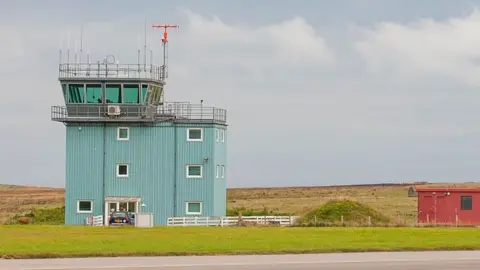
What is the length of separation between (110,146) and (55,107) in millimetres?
4521

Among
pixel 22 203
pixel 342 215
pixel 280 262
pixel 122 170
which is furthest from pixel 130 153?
pixel 22 203

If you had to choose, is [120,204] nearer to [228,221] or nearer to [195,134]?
[195,134]

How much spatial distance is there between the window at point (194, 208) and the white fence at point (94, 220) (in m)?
5.83

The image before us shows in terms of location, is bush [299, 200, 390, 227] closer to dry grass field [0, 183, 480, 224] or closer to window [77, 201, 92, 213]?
dry grass field [0, 183, 480, 224]

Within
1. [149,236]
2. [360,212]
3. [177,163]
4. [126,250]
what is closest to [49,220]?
[177,163]

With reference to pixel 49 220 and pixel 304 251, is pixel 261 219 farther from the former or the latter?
pixel 304 251

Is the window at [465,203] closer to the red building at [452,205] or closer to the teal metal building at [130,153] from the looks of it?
the red building at [452,205]

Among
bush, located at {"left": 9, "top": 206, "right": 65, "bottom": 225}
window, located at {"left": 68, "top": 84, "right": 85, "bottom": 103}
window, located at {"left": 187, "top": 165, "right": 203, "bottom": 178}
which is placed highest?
window, located at {"left": 68, "top": 84, "right": 85, "bottom": 103}

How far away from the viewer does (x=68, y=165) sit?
6888 centimetres

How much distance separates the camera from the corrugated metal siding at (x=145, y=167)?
68250 mm

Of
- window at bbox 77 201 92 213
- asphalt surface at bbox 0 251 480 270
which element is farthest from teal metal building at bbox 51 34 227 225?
asphalt surface at bbox 0 251 480 270

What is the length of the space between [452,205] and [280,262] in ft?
111

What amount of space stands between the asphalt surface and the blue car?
28677 mm

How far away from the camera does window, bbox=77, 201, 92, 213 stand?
68188mm
